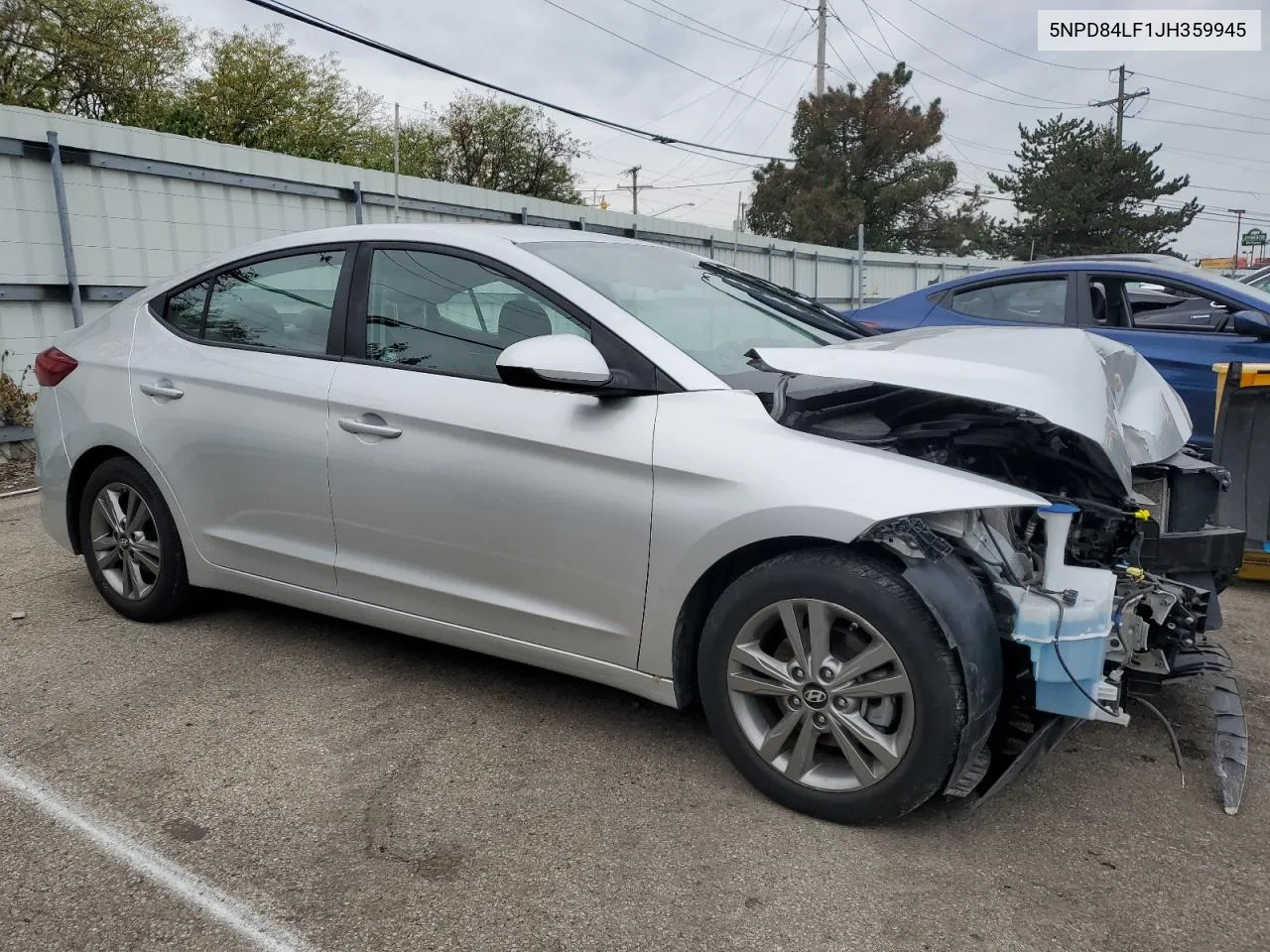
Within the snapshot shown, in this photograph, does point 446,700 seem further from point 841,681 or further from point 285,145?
point 285,145

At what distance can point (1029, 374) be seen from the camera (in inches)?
96.3

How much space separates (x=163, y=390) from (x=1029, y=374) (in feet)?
9.97

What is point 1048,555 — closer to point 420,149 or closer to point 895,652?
A: point 895,652

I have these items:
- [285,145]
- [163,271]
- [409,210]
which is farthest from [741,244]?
[285,145]

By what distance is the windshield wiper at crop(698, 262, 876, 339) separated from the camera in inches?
144

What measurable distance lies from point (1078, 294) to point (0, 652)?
5.98 metres

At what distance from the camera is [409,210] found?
10992 mm

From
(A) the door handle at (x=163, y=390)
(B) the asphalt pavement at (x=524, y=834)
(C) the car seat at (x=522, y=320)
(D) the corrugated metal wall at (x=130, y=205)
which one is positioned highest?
(D) the corrugated metal wall at (x=130, y=205)

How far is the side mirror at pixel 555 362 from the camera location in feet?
8.58

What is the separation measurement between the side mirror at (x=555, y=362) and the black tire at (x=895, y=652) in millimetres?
692

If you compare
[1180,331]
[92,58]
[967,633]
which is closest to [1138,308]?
[1180,331]

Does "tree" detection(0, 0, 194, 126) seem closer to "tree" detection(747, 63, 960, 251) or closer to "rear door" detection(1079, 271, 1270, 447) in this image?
"tree" detection(747, 63, 960, 251)

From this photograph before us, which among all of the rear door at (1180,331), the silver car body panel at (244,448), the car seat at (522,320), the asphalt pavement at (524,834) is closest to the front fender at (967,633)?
the asphalt pavement at (524,834)

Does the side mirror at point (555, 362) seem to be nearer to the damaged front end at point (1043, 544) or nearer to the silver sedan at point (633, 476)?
the silver sedan at point (633, 476)
